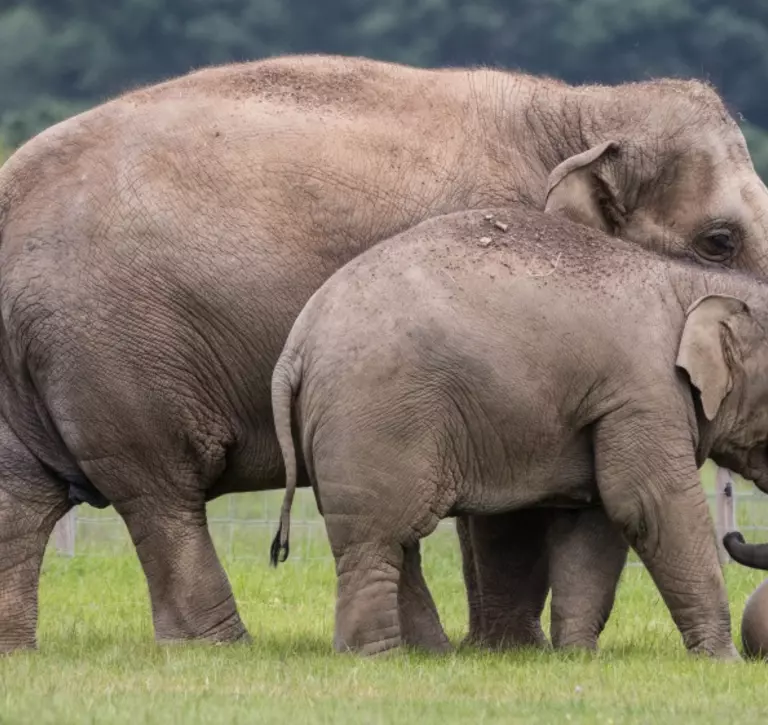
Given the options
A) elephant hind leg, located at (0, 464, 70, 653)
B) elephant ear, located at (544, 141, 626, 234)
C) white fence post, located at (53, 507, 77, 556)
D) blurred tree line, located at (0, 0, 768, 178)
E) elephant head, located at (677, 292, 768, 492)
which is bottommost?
elephant hind leg, located at (0, 464, 70, 653)

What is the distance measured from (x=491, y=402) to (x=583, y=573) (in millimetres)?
903

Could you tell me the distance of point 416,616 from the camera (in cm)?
990

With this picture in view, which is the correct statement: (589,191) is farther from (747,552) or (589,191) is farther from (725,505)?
(725,505)

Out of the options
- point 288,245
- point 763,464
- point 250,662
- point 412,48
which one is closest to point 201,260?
point 288,245

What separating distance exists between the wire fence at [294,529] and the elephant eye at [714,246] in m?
4.81

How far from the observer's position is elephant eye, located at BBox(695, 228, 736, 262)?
1045cm

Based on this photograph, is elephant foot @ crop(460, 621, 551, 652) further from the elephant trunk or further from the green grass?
the elephant trunk

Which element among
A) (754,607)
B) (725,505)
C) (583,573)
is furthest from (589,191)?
(725,505)

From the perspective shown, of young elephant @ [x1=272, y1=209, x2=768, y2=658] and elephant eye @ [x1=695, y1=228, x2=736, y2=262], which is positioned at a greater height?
elephant eye @ [x1=695, y1=228, x2=736, y2=262]

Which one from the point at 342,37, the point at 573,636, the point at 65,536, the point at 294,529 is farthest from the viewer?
the point at 342,37

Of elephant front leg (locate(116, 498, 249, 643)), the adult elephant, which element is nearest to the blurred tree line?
the adult elephant

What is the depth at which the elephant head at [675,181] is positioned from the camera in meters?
10.4

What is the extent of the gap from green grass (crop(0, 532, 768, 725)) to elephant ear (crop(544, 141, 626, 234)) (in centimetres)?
192

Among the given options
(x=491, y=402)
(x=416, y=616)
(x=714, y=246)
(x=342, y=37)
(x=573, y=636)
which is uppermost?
(x=342, y=37)
